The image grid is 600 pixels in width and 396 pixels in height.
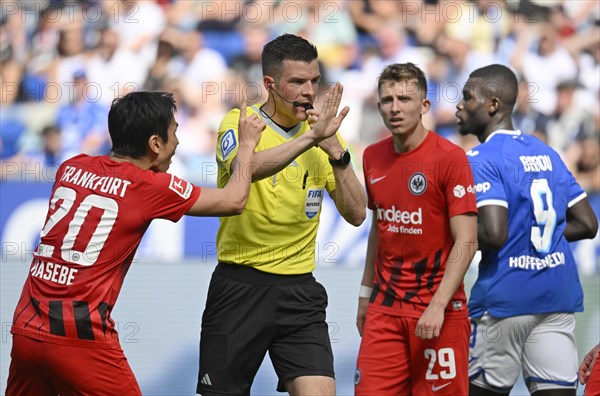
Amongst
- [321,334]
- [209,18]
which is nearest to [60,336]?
[321,334]

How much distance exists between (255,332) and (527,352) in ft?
5.66

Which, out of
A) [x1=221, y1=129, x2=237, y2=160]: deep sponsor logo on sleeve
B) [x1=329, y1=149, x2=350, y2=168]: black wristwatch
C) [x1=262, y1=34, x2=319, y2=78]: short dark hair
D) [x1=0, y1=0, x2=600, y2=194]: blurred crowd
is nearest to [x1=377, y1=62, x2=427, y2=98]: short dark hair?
[x1=262, y1=34, x2=319, y2=78]: short dark hair

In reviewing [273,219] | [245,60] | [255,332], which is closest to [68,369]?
[255,332]

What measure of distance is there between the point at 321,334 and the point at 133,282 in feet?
7.89

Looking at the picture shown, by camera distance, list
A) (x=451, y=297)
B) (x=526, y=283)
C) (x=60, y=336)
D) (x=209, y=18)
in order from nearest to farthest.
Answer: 1. (x=60, y=336)
2. (x=451, y=297)
3. (x=526, y=283)
4. (x=209, y=18)

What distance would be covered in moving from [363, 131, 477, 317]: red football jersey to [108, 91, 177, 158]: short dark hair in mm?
1436

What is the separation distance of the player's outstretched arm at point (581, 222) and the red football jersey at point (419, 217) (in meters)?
1.05

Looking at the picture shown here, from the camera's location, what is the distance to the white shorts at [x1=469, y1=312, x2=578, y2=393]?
5.16 m

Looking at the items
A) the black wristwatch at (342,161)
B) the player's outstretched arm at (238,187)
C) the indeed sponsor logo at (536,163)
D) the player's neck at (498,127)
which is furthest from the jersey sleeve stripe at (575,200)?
the player's outstretched arm at (238,187)

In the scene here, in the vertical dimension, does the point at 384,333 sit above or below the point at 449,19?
below

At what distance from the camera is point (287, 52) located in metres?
4.60

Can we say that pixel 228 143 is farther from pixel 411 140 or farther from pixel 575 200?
pixel 575 200

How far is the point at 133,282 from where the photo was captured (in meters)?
6.57

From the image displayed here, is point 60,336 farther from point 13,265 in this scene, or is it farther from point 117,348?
point 13,265
